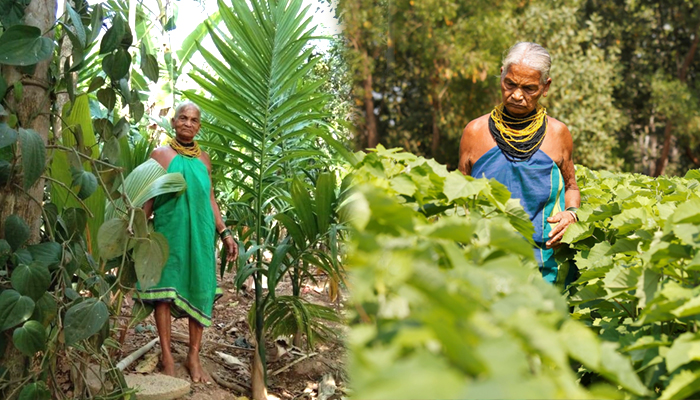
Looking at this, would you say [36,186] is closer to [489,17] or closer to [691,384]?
[691,384]

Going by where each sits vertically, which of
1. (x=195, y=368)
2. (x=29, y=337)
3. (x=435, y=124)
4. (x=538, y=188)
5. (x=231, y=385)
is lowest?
(x=231, y=385)

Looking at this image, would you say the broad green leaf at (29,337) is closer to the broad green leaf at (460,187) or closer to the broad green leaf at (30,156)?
the broad green leaf at (30,156)

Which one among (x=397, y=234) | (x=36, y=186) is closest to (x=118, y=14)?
(x=36, y=186)

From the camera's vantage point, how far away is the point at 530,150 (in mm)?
2570

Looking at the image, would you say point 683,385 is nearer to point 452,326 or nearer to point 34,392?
point 452,326

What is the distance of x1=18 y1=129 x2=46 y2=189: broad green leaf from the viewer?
1965mm

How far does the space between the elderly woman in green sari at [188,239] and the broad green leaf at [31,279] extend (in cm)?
161

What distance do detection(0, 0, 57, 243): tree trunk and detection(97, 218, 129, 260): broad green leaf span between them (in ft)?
0.70

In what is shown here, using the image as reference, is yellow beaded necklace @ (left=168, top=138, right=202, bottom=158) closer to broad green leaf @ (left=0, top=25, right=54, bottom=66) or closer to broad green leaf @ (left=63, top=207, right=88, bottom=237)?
broad green leaf @ (left=63, top=207, right=88, bottom=237)

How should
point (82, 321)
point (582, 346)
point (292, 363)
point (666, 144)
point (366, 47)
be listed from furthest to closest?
point (666, 144)
point (366, 47)
point (292, 363)
point (82, 321)
point (582, 346)

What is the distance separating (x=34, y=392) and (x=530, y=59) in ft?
6.14

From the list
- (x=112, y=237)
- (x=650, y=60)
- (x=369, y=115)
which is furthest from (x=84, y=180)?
(x=650, y=60)

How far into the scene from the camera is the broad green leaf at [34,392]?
214 cm

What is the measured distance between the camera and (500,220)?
1.50 m
